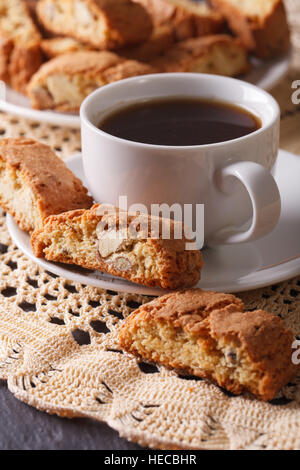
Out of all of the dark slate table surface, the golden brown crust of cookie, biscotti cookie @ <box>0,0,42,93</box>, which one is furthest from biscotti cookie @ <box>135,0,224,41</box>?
the dark slate table surface

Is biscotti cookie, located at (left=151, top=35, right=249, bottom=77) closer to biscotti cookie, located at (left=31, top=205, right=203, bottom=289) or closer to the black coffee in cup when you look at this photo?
the black coffee in cup

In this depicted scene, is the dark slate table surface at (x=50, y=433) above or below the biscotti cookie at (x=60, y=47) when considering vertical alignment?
below

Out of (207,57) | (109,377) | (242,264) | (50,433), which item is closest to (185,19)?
(207,57)

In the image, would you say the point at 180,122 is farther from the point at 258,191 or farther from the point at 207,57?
the point at 207,57

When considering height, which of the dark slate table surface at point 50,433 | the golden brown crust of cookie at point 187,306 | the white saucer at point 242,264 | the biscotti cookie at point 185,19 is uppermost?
the biscotti cookie at point 185,19

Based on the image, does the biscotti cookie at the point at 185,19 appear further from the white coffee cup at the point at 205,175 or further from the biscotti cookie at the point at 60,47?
the white coffee cup at the point at 205,175

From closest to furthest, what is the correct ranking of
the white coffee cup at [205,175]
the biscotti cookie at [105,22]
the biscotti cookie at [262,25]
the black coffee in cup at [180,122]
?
1. the white coffee cup at [205,175]
2. the black coffee in cup at [180,122]
3. the biscotti cookie at [105,22]
4. the biscotti cookie at [262,25]

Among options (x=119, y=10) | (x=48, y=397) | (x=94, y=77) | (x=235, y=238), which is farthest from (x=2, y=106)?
(x=48, y=397)

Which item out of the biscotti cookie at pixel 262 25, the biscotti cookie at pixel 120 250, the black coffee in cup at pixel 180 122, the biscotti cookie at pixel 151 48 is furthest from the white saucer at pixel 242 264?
the biscotti cookie at pixel 262 25
